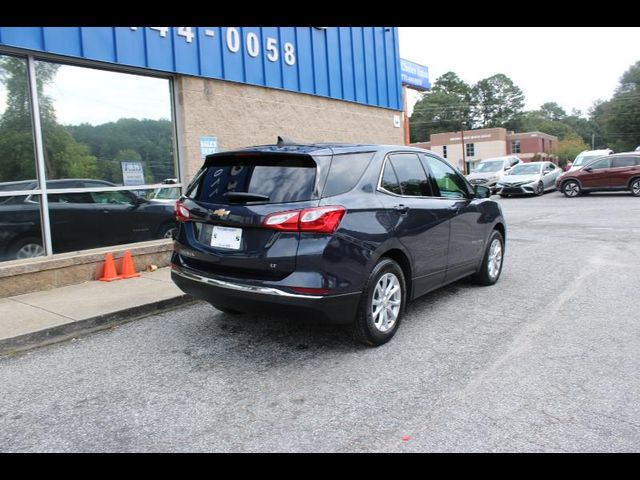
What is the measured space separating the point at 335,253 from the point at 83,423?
6.71ft

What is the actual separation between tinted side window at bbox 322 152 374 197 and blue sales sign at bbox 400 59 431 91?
995 inches

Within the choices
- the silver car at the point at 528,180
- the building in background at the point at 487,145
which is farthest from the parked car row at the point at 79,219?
the building in background at the point at 487,145

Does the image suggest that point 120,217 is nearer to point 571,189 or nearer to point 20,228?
point 20,228

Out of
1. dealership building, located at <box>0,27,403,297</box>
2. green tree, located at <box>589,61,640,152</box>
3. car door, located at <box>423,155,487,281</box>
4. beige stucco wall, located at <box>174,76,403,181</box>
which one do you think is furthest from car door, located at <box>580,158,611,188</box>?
green tree, located at <box>589,61,640,152</box>

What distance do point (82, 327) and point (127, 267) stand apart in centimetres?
213

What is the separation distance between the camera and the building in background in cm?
7488

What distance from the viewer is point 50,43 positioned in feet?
21.7

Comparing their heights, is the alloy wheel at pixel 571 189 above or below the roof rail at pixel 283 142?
below

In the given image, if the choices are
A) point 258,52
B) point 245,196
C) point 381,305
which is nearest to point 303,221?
point 245,196

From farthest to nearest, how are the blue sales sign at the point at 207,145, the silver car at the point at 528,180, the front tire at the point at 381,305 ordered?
the silver car at the point at 528,180
the blue sales sign at the point at 207,145
the front tire at the point at 381,305

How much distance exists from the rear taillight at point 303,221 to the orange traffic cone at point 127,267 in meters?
3.96

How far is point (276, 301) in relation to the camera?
390cm

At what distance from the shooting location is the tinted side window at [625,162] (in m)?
18.8

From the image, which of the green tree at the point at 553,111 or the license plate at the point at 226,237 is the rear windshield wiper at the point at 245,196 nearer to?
the license plate at the point at 226,237
